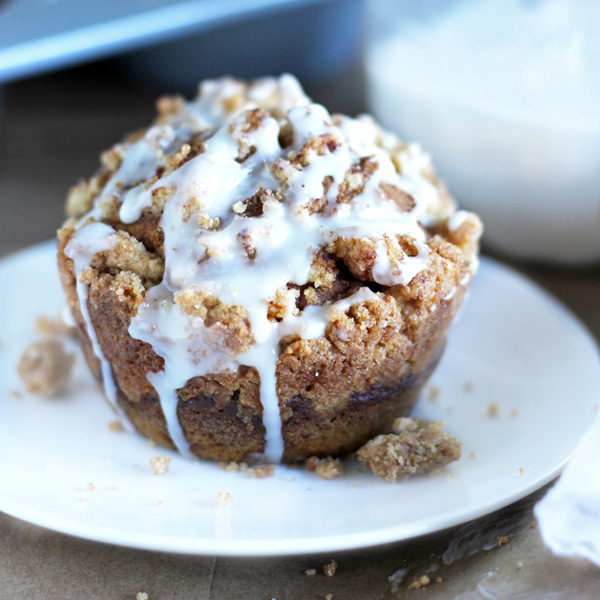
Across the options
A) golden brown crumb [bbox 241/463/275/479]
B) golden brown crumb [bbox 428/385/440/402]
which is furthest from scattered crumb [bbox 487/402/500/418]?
golden brown crumb [bbox 241/463/275/479]

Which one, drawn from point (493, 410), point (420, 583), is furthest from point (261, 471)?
point (493, 410)

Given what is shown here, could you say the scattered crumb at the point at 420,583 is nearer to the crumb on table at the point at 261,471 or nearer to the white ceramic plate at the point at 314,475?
the white ceramic plate at the point at 314,475

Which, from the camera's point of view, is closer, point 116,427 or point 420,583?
point 420,583

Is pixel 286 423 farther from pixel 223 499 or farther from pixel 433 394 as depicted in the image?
pixel 433 394

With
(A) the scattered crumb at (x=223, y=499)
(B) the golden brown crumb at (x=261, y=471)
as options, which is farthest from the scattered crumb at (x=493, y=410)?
(A) the scattered crumb at (x=223, y=499)

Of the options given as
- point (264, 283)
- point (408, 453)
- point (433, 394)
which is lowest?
point (433, 394)

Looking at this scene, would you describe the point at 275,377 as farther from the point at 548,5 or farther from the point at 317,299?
the point at 548,5

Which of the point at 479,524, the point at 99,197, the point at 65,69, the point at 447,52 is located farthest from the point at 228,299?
the point at 65,69
